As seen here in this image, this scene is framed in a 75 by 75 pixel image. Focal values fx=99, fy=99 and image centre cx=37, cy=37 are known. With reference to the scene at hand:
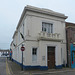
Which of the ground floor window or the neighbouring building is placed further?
the neighbouring building

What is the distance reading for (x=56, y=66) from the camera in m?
12.9

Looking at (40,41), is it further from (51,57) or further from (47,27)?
(47,27)

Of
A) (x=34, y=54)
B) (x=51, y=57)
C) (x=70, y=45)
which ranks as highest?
(x=70, y=45)

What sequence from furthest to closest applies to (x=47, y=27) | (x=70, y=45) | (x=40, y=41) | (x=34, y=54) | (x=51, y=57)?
(x=70, y=45) → (x=47, y=27) → (x=51, y=57) → (x=34, y=54) → (x=40, y=41)

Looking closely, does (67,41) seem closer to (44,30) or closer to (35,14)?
(44,30)

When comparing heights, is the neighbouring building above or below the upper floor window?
below

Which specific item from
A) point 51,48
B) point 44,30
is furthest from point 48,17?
point 51,48

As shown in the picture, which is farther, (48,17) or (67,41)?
(67,41)

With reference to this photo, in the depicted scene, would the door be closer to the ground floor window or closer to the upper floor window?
the ground floor window

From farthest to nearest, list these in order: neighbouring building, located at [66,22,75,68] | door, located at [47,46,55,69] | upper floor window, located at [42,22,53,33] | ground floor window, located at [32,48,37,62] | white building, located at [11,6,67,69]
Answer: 1. neighbouring building, located at [66,22,75,68]
2. upper floor window, located at [42,22,53,33]
3. door, located at [47,46,55,69]
4. ground floor window, located at [32,48,37,62]
5. white building, located at [11,6,67,69]

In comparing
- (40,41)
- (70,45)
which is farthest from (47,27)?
(70,45)

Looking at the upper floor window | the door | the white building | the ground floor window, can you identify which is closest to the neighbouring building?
the white building

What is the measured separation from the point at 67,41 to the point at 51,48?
327cm

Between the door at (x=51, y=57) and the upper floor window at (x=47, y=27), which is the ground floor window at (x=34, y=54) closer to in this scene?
the door at (x=51, y=57)
